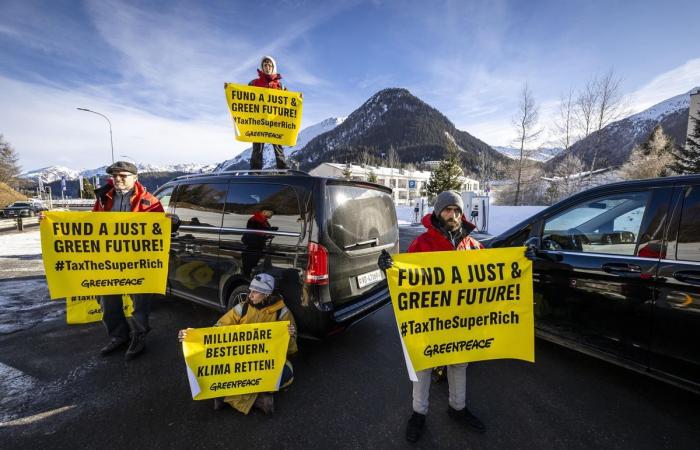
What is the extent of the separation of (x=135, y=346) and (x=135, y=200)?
61.5 inches

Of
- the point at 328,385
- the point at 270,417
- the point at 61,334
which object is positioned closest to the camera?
the point at 270,417

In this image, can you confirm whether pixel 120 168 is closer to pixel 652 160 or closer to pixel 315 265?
pixel 315 265

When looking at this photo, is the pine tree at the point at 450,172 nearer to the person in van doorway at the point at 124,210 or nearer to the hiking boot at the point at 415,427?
the person in van doorway at the point at 124,210

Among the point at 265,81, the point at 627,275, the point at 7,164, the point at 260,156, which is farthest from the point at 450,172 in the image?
the point at 7,164

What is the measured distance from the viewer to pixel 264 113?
4.49 meters

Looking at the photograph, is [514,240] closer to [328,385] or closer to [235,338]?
[328,385]

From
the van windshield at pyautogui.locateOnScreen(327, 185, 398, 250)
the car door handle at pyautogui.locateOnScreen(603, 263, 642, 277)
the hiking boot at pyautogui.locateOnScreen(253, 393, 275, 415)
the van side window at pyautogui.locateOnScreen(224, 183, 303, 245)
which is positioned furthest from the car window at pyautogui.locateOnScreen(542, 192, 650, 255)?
the hiking boot at pyautogui.locateOnScreen(253, 393, 275, 415)

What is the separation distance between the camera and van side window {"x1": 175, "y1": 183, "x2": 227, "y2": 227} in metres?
3.66

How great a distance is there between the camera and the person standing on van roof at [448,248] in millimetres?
2170

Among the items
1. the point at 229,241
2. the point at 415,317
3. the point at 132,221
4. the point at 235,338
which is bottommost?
the point at 235,338

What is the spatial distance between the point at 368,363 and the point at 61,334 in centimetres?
382

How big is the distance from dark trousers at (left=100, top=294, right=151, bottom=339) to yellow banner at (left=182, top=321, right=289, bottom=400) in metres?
1.39

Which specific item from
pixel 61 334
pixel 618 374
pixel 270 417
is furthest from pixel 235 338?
pixel 618 374

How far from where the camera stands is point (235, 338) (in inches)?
96.7
